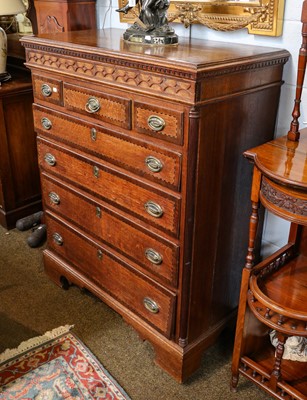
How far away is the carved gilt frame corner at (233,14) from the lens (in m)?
1.79

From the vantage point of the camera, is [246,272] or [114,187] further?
[114,187]

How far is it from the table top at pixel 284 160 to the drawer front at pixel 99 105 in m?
0.49

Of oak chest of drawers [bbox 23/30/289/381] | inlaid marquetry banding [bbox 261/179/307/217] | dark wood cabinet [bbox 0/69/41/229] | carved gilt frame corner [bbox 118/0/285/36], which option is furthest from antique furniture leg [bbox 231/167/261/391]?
dark wood cabinet [bbox 0/69/41/229]

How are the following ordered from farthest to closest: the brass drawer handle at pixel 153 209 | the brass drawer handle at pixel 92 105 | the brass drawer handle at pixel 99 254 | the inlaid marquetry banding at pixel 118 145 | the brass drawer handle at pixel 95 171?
1. the brass drawer handle at pixel 99 254
2. the brass drawer handle at pixel 95 171
3. the brass drawer handle at pixel 92 105
4. the brass drawer handle at pixel 153 209
5. the inlaid marquetry banding at pixel 118 145

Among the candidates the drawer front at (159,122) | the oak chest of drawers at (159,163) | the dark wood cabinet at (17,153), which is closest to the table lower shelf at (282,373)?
the oak chest of drawers at (159,163)

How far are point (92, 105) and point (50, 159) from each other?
1.60ft

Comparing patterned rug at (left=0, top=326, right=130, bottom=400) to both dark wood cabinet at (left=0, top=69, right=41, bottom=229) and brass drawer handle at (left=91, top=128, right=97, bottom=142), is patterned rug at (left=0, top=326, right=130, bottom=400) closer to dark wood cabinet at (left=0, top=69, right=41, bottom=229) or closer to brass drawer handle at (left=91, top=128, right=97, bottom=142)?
brass drawer handle at (left=91, top=128, right=97, bottom=142)

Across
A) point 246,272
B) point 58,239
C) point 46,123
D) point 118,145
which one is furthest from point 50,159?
point 246,272

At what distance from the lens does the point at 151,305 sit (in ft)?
6.39

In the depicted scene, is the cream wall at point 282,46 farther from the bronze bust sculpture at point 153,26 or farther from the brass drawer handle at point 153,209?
the brass drawer handle at point 153,209

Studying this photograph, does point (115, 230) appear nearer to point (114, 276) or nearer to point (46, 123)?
point (114, 276)

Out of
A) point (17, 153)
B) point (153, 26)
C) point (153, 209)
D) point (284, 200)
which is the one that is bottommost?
point (17, 153)

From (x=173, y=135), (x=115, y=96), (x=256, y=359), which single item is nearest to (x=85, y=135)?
(x=115, y=96)

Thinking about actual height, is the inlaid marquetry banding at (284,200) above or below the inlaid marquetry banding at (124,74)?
below
